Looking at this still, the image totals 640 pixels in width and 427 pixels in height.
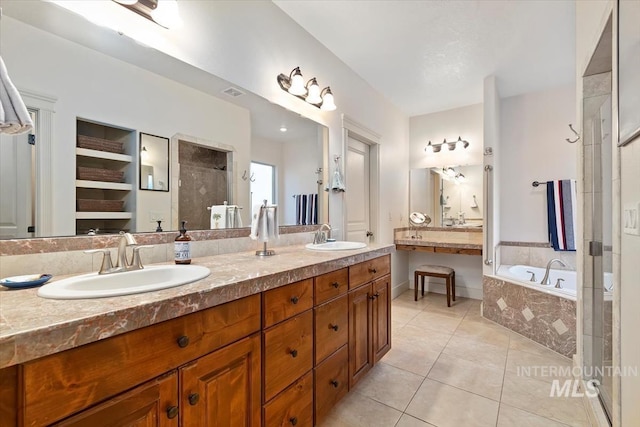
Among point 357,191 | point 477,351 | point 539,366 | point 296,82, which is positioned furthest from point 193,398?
point 357,191

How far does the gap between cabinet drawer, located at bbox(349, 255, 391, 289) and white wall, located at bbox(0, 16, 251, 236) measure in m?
1.07

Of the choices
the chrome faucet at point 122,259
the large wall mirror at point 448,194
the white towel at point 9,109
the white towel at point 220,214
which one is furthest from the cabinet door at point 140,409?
the large wall mirror at point 448,194

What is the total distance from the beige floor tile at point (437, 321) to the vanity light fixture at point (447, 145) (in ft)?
7.19

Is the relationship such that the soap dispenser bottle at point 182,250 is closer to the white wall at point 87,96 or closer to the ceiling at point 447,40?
the white wall at point 87,96

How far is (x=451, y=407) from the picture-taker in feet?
5.46

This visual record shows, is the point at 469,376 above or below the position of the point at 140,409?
below

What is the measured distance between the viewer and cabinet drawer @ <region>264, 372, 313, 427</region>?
114cm

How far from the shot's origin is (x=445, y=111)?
12.9 ft

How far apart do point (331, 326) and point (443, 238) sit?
9.54ft

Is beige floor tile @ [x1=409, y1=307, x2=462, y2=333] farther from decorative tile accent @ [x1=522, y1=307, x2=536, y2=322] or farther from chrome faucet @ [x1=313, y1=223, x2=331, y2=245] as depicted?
chrome faucet @ [x1=313, y1=223, x2=331, y2=245]

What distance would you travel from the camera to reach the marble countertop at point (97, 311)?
0.57 meters

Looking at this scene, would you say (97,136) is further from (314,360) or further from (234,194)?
(314,360)

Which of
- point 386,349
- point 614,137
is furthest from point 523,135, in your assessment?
point 386,349

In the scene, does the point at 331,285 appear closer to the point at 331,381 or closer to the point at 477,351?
the point at 331,381
